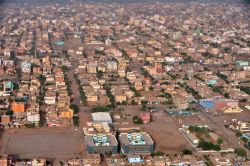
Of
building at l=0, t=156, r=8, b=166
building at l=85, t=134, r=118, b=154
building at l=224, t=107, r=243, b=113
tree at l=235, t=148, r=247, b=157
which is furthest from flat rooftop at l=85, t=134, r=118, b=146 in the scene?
building at l=224, t=107, r=243, b=113

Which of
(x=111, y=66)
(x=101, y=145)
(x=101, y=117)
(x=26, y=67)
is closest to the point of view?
(x=101, y=145)

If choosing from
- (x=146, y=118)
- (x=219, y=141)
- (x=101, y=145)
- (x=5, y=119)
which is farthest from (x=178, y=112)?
(x=5, y=119)

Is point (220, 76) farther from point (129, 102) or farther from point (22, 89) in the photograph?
point (22, 89)

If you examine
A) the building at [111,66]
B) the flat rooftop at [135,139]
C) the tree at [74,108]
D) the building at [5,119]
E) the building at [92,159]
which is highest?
the flat rooftop at [135,139]

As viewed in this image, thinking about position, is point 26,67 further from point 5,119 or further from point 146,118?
point 146,118

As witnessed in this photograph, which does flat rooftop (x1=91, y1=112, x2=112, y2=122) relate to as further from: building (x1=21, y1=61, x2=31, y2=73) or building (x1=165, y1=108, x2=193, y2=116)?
building (x1=21, y1=61, x2=31, y2=73)

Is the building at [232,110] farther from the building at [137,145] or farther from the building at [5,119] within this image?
the building at [5,119]

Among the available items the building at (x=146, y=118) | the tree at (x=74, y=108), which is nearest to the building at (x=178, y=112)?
the building at (x=146, y=118)

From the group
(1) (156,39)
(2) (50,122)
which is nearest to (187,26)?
(1) (156,39)
